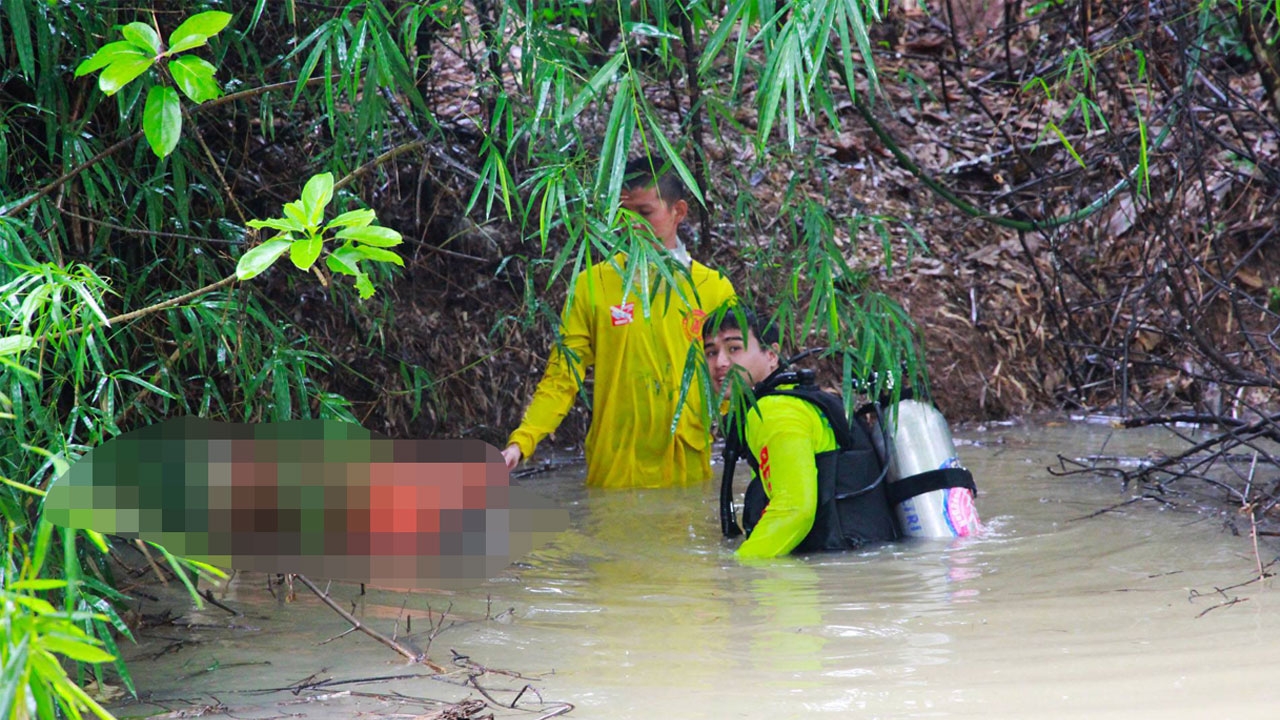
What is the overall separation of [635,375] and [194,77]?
291 cm

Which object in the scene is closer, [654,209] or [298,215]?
[298,215]

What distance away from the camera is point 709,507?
4871 mm

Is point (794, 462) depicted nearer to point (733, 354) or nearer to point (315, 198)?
point (733, 354)

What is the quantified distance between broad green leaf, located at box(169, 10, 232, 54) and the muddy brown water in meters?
1.26

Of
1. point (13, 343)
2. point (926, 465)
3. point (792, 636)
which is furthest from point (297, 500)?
point (926, 465)

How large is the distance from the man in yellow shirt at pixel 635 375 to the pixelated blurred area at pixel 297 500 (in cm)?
154

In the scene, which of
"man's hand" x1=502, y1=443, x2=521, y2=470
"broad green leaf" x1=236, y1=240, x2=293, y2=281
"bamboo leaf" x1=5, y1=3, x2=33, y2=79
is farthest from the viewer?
"man's hand" x1=502, y1=443, x2=521, y2=470

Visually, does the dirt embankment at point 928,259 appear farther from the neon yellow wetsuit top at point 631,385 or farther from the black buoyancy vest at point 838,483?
the black buoyancy vest at point 838,483

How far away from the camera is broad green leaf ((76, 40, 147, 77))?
2189 millimetres

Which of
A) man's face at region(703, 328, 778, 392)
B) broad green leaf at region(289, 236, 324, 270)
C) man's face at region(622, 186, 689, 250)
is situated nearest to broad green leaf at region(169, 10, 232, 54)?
broad green leaf at region(289, 236, 324, 270)

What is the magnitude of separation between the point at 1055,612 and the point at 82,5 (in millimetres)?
2827

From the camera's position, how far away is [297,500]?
100 inches

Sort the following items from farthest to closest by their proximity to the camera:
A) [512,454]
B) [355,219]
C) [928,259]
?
[928,259]
[512,454]
[355,219]

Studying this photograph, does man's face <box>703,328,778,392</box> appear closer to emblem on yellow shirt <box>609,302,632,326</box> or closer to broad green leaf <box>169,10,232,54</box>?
emblem on yellow shirt <box>609,302,632,326</box>
